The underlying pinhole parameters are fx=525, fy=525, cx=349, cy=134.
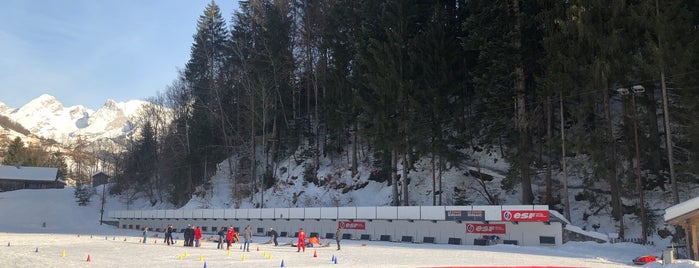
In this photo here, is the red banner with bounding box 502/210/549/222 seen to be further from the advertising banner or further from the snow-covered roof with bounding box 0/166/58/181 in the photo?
the snow-covered roof with bounding box 0/166/58/181

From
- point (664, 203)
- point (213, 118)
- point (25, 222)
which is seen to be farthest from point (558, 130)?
point (25, 222)

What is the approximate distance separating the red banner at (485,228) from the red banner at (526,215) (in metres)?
1.27

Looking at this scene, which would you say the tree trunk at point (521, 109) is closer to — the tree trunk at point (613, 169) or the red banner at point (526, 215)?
the red banner at point (526, 215)

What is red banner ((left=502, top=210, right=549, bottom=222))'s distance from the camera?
29.5 m

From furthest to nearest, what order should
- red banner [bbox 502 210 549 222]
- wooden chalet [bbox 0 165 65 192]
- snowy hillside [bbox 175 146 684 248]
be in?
wooden chalet [bbox 0 165 65 192] < snowy hillside [bbox 175 146 684 248] < red banner [bbox 502 210 549 222]

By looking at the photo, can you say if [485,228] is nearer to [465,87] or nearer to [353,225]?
[353,225]

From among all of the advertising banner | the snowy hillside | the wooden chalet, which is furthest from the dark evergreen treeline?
the wooden chalet

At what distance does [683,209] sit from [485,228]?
13.9 metres

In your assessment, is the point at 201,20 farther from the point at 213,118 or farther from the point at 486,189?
the point at 486,189

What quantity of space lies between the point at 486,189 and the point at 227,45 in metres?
40.9

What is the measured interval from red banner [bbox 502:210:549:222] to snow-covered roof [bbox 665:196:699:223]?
8.21 metres

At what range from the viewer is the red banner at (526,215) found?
1160 inches

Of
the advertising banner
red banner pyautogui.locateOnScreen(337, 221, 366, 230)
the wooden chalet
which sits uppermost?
the wooden chalet

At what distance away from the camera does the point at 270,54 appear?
55969 millimetres
